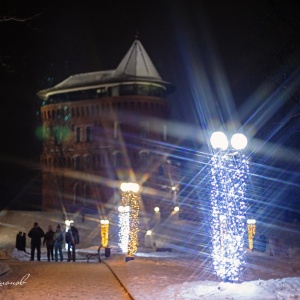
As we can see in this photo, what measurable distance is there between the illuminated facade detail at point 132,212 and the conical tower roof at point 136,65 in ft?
114

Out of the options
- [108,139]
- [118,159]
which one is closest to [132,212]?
[118,159]

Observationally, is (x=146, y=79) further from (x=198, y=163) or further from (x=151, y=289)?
(x=151, y=289)

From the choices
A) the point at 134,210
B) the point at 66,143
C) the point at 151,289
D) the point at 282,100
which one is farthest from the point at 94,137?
the point at 151,289

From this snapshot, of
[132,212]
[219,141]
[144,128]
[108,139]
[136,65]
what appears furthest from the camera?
[136,65]

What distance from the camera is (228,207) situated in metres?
8.76

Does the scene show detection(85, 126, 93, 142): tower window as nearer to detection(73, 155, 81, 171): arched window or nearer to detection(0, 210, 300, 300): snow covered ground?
detection(73, 155, 81, 171): arched window

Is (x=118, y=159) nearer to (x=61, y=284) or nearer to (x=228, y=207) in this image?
(x=61, y=284)

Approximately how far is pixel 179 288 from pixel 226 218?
148 cm

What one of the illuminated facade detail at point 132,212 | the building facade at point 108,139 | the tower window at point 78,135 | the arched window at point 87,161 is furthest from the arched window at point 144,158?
the illuminated facade detail at point 132,212

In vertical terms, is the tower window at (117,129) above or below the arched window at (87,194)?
above

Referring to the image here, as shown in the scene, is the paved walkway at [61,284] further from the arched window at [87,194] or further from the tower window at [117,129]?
the tower window at [117,129]

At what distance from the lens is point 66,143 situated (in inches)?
2041

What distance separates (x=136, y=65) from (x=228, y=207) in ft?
146

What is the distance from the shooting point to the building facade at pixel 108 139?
4741cm
